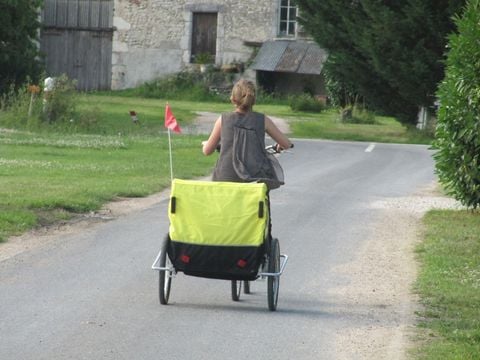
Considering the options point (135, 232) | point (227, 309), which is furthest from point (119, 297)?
point (135, 232)

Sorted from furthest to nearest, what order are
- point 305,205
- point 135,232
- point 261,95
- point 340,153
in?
point 261,95, point 340,153, point 305,205, point 135,232

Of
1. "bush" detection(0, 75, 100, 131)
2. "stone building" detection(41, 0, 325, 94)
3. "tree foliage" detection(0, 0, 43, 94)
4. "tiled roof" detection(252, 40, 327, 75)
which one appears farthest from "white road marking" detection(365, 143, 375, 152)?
"stone building" detection(41, 0, 325, 94)

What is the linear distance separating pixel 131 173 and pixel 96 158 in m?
2.55

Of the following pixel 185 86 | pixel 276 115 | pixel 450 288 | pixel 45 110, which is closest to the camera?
pixel 450 288

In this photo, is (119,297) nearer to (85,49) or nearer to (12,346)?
(12,346)

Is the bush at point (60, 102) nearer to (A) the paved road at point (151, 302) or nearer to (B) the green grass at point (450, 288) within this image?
(A) the paved road at point (151, 302)

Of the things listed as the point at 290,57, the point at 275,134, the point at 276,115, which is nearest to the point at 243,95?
the point at 275,134

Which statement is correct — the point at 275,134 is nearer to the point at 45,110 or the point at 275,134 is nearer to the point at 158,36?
the point at 45,110

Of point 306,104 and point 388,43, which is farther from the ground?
point 388,43

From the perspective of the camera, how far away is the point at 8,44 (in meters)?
34.8

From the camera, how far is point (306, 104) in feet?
145

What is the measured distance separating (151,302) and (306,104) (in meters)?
34.6

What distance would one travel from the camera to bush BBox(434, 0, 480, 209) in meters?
15.5

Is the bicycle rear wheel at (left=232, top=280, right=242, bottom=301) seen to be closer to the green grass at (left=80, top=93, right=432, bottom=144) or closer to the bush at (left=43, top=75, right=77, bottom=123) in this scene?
the bush at (left=43, top=75, right=77, bottom=123)
